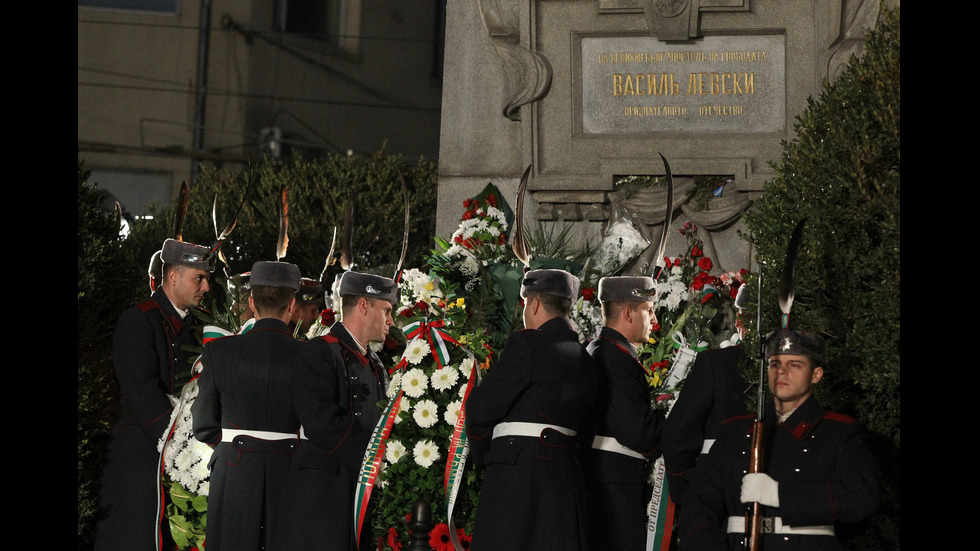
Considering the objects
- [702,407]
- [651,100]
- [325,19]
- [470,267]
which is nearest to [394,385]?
[470,267]

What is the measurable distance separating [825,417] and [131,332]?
402 cm

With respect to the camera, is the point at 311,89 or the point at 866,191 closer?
the point at 866,191

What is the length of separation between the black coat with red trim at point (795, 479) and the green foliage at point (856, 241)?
1.06 ft

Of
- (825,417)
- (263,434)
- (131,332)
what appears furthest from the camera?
(131,332)

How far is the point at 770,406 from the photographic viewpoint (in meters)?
6.01

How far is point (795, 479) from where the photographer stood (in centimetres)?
570

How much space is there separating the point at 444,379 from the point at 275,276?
1066 millimetres

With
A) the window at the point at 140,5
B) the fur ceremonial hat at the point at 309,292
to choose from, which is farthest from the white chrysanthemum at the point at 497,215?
the window at the point at 140,5

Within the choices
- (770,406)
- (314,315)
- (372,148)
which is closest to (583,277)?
(314,315)

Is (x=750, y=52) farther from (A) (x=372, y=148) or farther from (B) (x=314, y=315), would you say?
(A) (x=372, y=148)

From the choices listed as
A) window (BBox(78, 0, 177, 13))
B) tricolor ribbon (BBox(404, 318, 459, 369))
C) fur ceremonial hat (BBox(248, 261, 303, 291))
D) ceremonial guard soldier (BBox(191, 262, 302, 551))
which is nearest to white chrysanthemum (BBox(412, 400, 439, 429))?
tricolor ribbon (BBox(404, 318, 459, 369))

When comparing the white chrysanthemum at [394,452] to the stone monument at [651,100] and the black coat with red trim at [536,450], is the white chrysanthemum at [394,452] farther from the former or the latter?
the stone monument at [651,100]

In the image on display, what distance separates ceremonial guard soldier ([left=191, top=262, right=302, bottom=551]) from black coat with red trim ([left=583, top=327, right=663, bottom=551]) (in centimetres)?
157

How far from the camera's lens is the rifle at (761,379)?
565 centimetres
